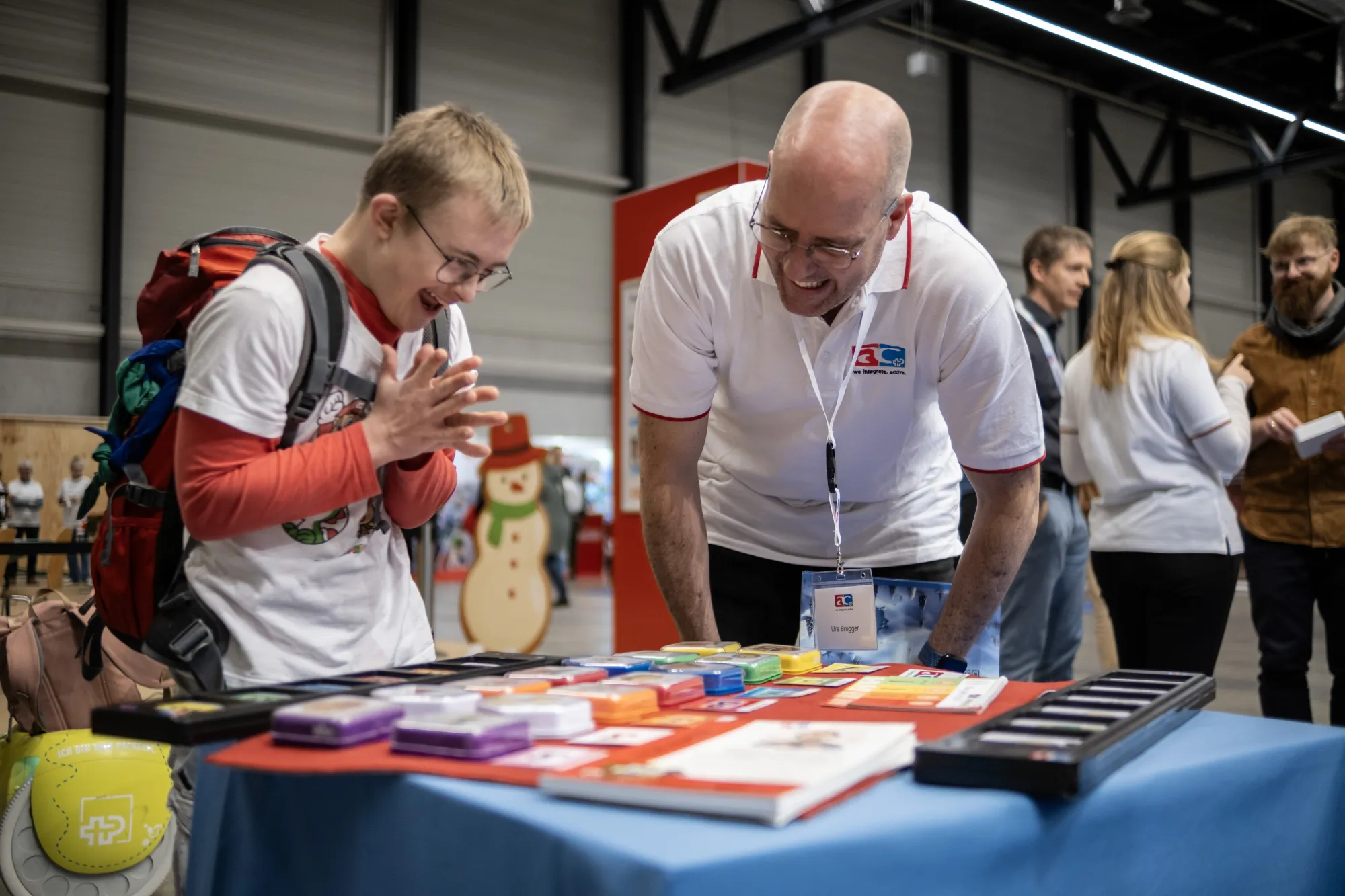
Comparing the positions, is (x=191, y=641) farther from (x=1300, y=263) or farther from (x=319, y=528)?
(x=1300, y=263)

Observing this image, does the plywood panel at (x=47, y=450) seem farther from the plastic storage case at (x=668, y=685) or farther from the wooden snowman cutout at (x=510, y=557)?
the plastic storage case at (x=668, y=685)

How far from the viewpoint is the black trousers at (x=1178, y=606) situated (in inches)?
109

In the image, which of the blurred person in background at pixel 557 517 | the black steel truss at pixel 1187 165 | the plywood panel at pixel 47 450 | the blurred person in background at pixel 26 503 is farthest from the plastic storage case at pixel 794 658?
the black steel truss at pixel 1187 165

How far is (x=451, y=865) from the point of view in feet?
2.61

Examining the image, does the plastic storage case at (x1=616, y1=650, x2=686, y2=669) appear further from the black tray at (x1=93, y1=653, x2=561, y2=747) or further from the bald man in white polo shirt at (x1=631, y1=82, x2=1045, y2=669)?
the bald man in white polo shirt at (x1=631, y1=82, x2=1045, y2=669)

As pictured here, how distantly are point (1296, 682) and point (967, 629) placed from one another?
70.1 inches

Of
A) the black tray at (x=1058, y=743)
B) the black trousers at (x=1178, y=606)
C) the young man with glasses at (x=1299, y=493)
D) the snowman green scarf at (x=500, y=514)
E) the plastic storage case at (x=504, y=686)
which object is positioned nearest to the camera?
the black tray at (x=1058, y=743)

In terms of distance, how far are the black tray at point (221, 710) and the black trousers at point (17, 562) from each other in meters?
3.14

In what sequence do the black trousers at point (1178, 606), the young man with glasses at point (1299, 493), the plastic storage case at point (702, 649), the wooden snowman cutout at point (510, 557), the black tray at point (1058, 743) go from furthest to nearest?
the wooden snowman cutout at point (510, 557) → the young man with glasses at point (1299, 493) → the black trousers at point (1178, 606) → the plastic storage case at point (702, 649) → the black tray at point (1058, 743)

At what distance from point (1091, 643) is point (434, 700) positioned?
23.1ft

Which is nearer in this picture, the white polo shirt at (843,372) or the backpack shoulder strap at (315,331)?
the backpack shoulder strap at (315,331)

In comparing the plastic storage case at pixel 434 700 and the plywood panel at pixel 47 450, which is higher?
the plywood panel at pixel 47 450

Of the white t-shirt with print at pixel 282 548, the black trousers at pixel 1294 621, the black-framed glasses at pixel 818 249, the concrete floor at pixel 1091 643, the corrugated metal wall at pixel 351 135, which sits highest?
the corrugated metal wall at pixel 351 135

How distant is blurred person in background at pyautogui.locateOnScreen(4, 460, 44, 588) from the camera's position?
16.6 ft
